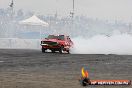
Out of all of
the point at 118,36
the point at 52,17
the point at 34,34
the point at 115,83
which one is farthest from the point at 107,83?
the point at 52,17

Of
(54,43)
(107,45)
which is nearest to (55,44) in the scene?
(54,43)

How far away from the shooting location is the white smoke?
3862 centimetres

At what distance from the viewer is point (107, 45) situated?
41156 millimetres

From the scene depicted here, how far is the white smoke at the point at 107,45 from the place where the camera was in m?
38.6

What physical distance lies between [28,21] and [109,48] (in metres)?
38.7

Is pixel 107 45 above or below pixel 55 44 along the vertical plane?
below

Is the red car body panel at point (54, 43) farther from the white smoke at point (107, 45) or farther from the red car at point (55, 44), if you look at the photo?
the white smoke at point (107, 45)

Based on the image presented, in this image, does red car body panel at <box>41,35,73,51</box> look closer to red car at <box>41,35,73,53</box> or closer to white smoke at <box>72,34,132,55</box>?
red car at <box>41,35,73,53</box>

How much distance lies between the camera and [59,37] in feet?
106

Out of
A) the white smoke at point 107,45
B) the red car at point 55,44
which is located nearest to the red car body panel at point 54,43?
the red car at point 55,44

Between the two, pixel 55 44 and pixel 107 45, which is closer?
pixel 55 44

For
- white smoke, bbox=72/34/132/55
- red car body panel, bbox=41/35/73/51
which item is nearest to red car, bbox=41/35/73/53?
red car body panel, bbox=41/35/73/51

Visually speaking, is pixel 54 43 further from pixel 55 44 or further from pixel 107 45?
pixel 107 45

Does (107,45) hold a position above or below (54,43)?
below
